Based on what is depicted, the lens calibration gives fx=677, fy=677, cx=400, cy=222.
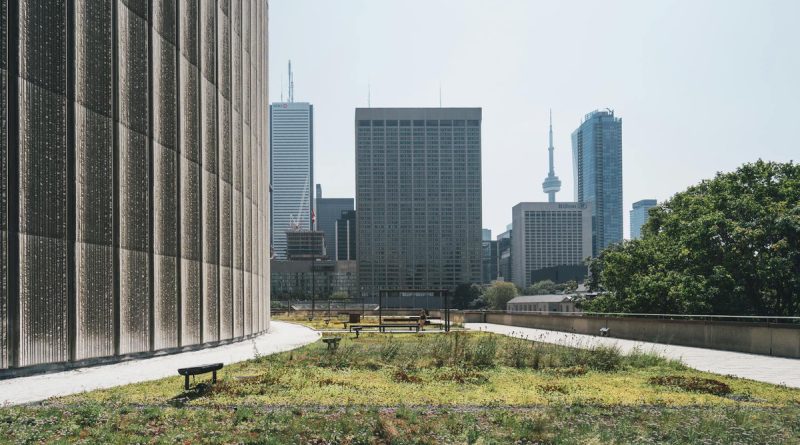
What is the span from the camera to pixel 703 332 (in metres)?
26.7

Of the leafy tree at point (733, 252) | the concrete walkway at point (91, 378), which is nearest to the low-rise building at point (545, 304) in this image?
the leafy tree at point (733, 252)

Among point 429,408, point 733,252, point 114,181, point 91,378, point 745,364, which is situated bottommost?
point 745,364

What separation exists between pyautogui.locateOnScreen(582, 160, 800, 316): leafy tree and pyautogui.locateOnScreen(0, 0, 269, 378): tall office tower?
2691cm

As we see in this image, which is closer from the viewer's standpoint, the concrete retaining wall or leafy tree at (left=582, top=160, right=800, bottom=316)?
the concrete retaining wall

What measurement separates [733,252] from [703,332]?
1469cm

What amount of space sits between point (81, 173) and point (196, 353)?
8901mm

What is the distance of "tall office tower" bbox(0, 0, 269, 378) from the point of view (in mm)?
18203

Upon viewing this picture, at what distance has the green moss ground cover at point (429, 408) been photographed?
9891 millimetres

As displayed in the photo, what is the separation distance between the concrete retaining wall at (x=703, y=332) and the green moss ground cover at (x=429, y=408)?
Answer: 5625 mm

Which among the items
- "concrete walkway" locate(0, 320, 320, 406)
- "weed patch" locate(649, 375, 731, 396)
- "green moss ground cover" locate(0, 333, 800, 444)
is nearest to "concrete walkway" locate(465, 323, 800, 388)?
"green moss ground cover" locate(0, 333, 800, 444)

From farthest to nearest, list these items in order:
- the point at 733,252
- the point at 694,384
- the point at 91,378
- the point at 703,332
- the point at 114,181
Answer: the point at 733,252 < the point at 703,332 < the point at 114,181 < the point at 91,378 < the point at 694,384

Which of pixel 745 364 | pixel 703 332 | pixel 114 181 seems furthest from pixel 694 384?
pixel 114 181

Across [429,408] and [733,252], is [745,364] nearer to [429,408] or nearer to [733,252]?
[429,408]

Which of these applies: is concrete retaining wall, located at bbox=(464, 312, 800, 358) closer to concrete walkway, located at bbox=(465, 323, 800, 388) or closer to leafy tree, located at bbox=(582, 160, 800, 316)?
concrete walkway, located at bbox=(465, 323, 800, 388)
